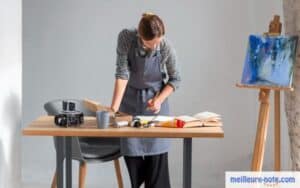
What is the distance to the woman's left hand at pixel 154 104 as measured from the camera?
10.5 ft

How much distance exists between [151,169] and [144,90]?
490mm

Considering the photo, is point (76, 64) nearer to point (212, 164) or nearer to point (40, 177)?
point (40, 177)

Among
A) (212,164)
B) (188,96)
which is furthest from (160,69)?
(212,164)

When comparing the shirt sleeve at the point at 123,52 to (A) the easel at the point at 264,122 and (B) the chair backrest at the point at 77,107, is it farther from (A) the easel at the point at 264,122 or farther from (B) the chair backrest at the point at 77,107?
(A) the easel at the point at 264,122

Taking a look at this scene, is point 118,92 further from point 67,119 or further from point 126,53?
point 67,119

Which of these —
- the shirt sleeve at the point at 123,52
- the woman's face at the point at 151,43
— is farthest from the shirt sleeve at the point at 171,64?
the shirt sleeve at the point at 123,52

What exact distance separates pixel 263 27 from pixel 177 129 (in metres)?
1.77

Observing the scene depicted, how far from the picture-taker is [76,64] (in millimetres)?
4438

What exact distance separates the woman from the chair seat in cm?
36

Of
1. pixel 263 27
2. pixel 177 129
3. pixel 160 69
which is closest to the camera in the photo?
pixel 177 129

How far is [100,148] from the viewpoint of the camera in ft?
12.4

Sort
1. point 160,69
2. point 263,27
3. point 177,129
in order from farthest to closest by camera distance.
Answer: point 263,27, point 160,69, point 177,129

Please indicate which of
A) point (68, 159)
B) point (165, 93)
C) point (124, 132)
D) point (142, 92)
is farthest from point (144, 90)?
point (68, 159)

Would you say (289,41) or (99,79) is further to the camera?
(99,79)
